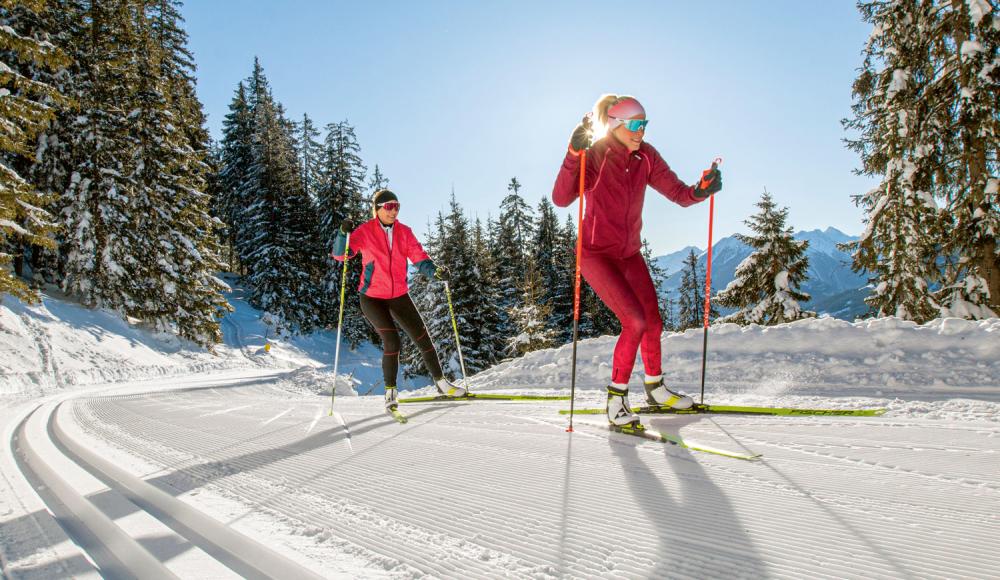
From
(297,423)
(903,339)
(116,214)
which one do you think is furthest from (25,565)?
(116,214)

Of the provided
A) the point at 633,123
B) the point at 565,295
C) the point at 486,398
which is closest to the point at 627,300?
the point at 633,123

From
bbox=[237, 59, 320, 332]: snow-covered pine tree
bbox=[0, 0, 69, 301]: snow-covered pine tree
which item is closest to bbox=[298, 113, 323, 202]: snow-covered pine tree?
bbox=[237, 59, 320, 332]: snow-covered pine tree

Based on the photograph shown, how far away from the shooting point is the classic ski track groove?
5.36 feet

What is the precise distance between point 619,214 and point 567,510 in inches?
97.5

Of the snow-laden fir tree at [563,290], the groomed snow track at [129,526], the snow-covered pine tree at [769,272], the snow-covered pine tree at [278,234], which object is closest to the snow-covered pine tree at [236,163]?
the snow-covered pine tree at [278,234]

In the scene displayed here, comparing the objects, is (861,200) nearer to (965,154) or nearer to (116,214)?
(965,154)

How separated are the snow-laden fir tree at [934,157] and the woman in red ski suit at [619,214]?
11.6m

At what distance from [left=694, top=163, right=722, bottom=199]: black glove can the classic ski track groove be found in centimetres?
182

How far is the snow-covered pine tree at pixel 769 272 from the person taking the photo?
21828 millimetres

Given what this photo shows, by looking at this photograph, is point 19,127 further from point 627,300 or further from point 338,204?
point 338,204

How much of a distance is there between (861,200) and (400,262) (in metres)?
14.5

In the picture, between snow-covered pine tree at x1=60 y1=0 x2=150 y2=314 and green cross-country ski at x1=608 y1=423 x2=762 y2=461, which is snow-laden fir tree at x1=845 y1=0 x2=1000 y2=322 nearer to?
green cross-country ski at x1=608 y1=423 x2=762 y2=461

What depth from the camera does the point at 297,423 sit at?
4.58 m

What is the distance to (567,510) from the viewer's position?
6.85 ft
